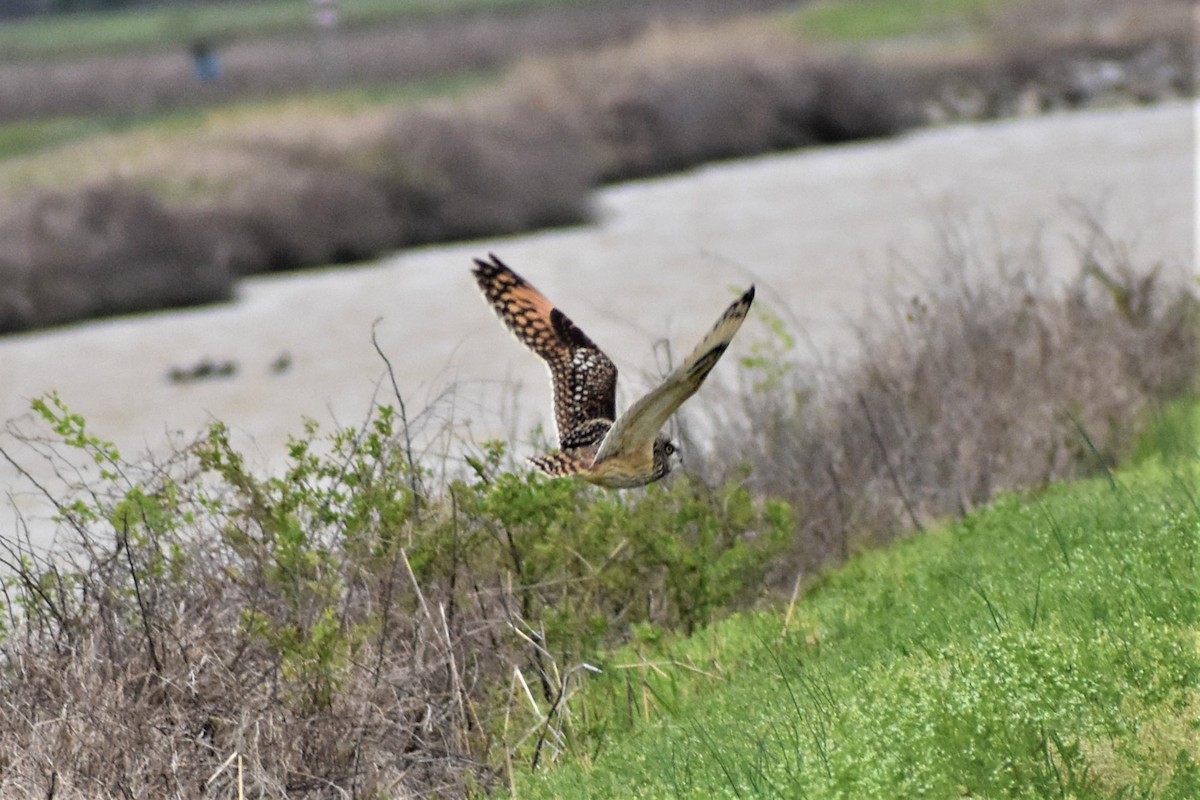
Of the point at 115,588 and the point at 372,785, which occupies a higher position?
the point at 115,588

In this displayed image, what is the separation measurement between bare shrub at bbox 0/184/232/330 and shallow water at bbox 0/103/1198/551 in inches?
10.7

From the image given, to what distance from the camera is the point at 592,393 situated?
6.39 m

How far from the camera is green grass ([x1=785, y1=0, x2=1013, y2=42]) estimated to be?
46969 mm

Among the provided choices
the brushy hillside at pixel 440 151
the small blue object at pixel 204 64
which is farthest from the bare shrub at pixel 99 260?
the small blue object at pixel 204 64

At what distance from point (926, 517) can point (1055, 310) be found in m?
2.74

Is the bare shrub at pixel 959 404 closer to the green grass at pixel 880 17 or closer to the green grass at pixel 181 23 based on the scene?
the green grass at pixel 880 17

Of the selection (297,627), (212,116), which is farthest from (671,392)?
(212,116)

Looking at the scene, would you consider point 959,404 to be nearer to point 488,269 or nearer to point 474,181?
point 488,269

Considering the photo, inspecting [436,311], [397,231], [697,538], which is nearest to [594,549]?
[697,538]

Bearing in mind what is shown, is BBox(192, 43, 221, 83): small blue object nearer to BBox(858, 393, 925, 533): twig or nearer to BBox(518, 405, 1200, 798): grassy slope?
BBox(858, 393, 925, 533): twig

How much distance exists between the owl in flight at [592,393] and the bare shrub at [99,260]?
1473 centimetres

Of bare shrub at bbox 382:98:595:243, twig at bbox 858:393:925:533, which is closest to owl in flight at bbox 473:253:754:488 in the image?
twig at bbox 858:393:925:533

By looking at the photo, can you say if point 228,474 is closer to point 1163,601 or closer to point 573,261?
point 1163,601

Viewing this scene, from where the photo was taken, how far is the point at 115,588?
258 inches
